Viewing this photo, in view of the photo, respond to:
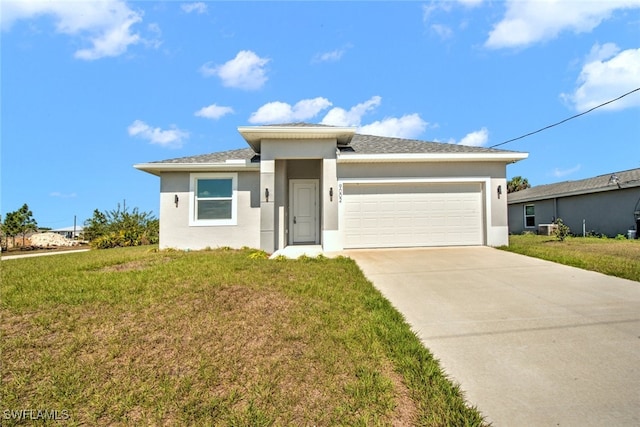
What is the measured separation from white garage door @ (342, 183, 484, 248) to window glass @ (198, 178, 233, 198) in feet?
13.1

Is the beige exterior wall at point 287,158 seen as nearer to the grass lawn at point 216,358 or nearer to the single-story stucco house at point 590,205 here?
the grass lawn at point 216,358

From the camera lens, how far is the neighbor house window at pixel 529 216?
19.4 meters

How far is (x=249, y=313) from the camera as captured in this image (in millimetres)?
3609

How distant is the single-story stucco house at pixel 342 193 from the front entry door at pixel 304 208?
0.45 meters

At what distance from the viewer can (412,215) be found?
930 cm

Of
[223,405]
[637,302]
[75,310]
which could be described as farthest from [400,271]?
[75,310]

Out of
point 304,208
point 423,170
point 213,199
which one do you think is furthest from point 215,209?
point 423,170

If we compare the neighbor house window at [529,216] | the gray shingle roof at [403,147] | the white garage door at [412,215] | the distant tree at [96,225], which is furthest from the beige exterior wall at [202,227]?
the neighbor house window at [529,216]

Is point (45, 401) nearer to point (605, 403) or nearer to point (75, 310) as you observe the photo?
point (75, 310)

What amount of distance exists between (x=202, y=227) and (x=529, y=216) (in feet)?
67.8

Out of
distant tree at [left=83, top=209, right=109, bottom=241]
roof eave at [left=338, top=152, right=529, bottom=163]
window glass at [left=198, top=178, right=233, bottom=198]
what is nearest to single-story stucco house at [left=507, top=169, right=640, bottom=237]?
roof eave at [left=338, top=152, right=529, bottom=163]

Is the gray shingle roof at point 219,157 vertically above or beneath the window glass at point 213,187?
above

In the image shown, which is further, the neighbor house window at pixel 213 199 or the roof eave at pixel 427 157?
the neighbor house window at pixel 213 199

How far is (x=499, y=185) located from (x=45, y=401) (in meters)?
10.8
